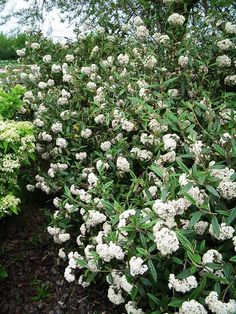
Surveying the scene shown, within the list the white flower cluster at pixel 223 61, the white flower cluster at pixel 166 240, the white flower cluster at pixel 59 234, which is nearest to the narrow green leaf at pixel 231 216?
the white flower cluster at pixel 166 240

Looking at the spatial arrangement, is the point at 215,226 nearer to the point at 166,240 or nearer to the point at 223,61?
the point at 166,240

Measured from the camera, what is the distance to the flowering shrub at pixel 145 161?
2049 millimetres

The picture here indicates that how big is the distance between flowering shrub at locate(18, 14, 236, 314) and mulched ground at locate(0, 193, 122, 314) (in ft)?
0.68

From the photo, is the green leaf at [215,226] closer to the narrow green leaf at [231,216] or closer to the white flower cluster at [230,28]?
the narrow green leaf at [231,216]

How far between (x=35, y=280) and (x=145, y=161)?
141 cm

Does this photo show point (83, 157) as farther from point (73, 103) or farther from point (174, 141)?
point (174, 141)

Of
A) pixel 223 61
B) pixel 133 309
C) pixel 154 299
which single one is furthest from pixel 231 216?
pixel 223 61

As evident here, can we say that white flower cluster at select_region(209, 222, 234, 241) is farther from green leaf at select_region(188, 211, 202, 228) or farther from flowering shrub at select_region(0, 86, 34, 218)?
flowering shrub at select_region(0, 86, 34, 218)

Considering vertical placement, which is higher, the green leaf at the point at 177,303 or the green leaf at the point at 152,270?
the green leaf at the point at 152,270

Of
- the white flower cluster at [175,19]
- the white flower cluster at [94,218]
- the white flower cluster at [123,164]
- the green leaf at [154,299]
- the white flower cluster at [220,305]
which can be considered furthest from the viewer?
the white flower cluster at [175,19]

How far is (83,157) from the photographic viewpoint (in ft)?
11.7

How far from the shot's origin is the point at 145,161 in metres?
2.94

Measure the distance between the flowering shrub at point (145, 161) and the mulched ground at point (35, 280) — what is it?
0.21m

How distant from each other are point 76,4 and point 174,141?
13.7 feet
